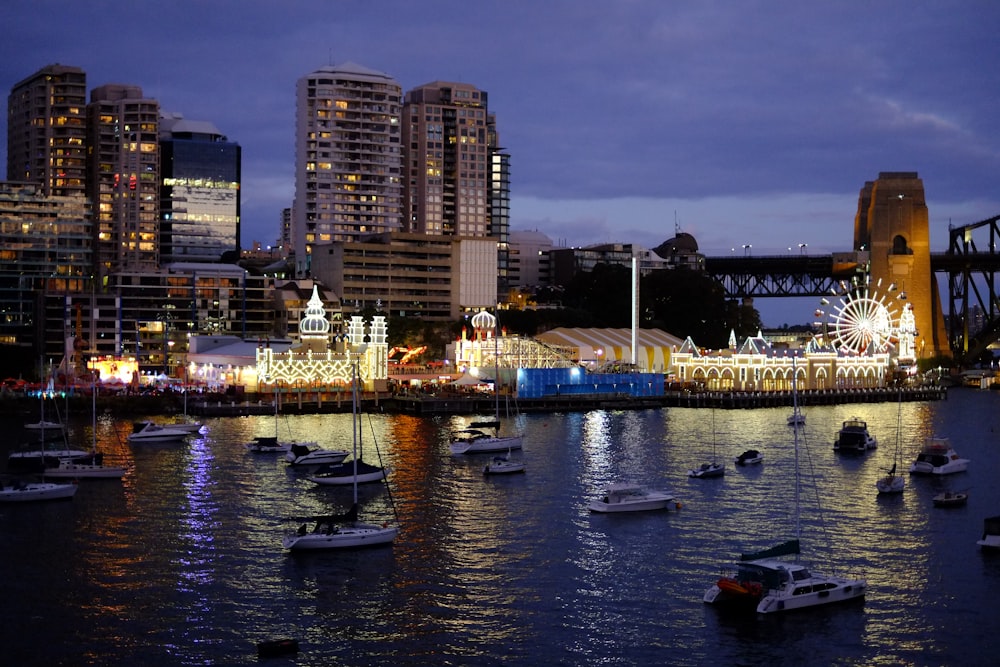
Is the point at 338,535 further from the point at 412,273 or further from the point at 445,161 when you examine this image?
the point at 445,161

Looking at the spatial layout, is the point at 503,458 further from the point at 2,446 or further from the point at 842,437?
the point at 2,446

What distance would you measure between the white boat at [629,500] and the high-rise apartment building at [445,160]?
140176 mm

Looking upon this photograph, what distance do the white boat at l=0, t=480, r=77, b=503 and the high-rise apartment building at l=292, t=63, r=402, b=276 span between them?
403 ft

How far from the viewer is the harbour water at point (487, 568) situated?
112 ft

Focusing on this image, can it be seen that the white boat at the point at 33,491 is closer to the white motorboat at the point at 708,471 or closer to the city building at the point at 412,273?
the white motorboat at the point at 708,471

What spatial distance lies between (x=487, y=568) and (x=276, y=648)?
425 inches

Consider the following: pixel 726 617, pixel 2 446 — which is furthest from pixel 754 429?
pixel 726 617

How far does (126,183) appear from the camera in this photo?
617 feet

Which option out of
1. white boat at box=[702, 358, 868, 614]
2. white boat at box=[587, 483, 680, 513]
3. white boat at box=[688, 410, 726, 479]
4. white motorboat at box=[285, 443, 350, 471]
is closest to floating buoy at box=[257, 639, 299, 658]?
white boat at box=[702, 358, 868, 614]

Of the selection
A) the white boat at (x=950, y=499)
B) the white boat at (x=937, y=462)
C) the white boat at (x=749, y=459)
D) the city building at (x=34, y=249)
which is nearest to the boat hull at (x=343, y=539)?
the white boat at (x=950, y=499)

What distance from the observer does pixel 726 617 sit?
119 feet

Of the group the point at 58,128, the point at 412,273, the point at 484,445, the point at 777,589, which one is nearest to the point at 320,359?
the point at 484,445

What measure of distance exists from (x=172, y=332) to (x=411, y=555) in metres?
99.9

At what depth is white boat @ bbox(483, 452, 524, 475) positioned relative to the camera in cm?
6362
